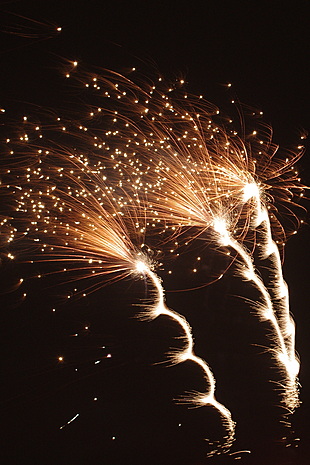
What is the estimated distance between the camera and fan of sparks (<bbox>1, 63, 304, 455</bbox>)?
8.59ft

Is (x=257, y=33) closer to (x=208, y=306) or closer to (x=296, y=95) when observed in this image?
(x=296, y=95)

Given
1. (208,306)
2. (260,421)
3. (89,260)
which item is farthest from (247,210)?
(260,421)

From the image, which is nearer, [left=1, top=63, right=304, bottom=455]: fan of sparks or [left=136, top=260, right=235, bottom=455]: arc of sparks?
[left=136, top=260, right=235, bottom=455]: arc of sparks

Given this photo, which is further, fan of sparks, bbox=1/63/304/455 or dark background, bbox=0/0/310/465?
fan of sparks, bbox=1/63/304/455

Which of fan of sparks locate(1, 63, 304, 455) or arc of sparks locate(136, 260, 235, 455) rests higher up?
fan of sparks locate(1, 63, 304, 455)

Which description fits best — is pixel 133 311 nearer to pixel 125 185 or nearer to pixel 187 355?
pixel 187 355

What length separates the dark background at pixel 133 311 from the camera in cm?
237

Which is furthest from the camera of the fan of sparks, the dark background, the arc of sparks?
the fan of sparks

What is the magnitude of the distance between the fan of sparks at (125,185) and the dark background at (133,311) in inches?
3.5

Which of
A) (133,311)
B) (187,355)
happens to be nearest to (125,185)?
(133,311)

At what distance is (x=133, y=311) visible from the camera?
9.09ft

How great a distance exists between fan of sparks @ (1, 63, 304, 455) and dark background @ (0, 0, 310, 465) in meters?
0.09

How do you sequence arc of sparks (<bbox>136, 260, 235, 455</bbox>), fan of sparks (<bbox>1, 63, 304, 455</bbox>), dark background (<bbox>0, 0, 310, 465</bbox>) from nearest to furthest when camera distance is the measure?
dark background (<bbox>0, 0, 310, 465</bbox>)
arc of sparks (<bbox>136, 260, 235, 455</bbox>)
fan of sparks (<bbox>1, 63, 304, 455</bbox>)

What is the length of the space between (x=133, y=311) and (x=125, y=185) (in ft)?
2.01
